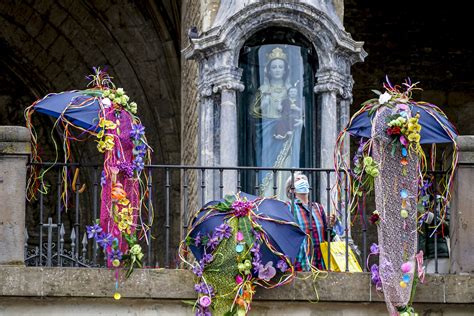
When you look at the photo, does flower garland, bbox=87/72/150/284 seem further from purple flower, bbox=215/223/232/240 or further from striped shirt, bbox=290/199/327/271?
striped shirt, bbox=290/199/327/271

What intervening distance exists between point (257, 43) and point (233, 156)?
3.94 ft

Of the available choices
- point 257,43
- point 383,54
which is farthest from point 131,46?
point 257,43

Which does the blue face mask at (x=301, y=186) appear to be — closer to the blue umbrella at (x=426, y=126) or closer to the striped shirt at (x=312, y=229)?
the striped shirt at (x=312, y=229)

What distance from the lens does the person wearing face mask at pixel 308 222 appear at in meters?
21.7

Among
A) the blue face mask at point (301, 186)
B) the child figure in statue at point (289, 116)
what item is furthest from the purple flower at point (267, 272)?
the child figure in statue at point (289, 116)

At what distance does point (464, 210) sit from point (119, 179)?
122 inches

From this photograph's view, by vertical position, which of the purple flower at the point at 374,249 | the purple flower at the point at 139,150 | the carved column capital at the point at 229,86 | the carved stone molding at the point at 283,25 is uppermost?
the carved stone molding at the point at 283,25

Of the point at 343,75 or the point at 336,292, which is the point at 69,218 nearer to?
the point at 343,75

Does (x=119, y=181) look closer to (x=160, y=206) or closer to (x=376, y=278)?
(x=376, y=278)

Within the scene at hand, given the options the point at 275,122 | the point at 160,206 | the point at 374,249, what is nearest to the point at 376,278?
the point at 374,249

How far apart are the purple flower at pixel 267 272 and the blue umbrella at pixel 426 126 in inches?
60.3

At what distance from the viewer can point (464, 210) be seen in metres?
21.6

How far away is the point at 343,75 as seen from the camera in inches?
945

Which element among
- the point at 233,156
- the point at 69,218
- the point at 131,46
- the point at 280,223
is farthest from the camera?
the point at 69,218
